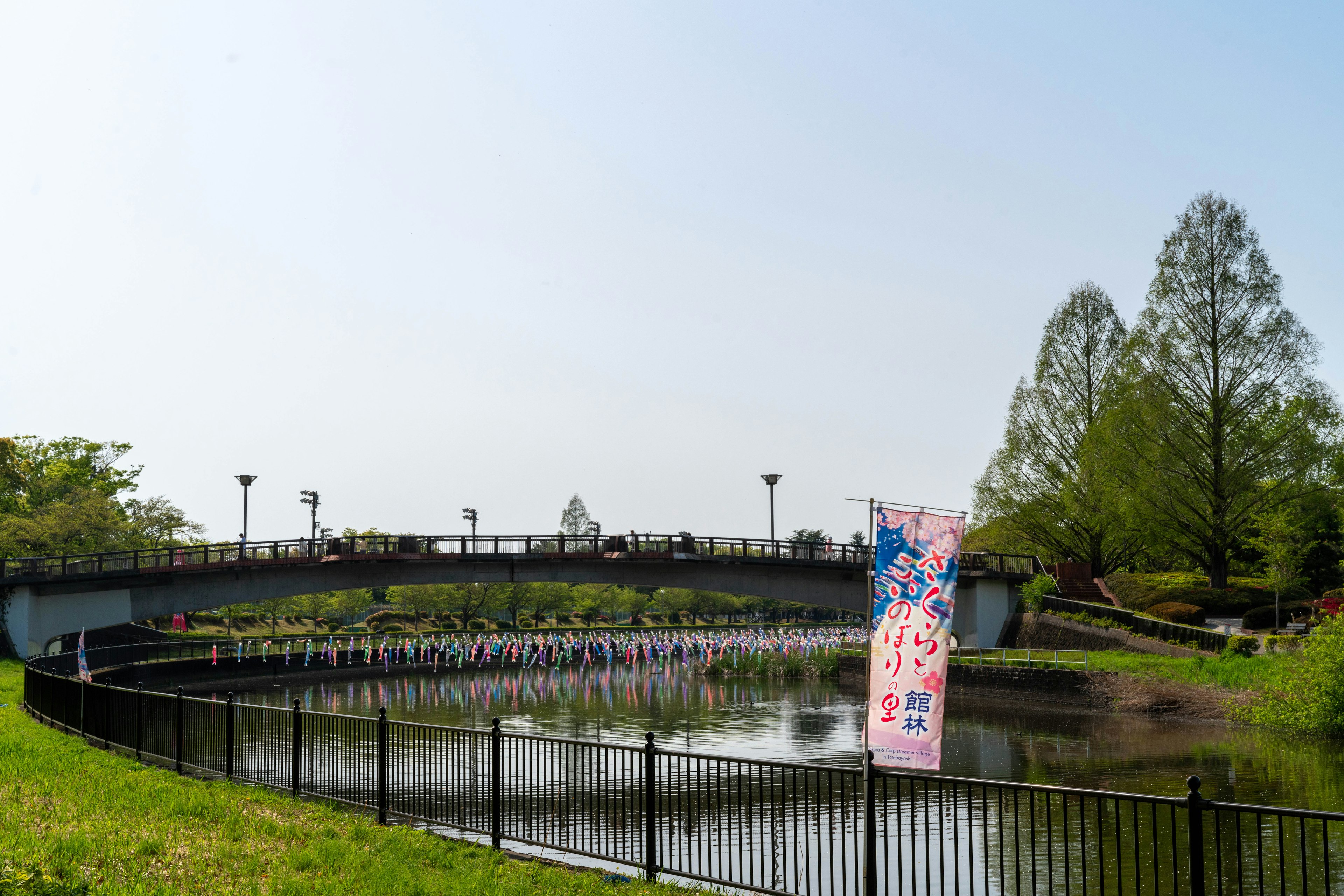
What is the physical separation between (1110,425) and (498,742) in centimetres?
4531

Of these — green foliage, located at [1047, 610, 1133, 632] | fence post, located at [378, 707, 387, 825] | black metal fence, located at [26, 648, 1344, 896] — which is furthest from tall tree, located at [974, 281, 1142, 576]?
fence post, located at [378, 707, 387, 825]

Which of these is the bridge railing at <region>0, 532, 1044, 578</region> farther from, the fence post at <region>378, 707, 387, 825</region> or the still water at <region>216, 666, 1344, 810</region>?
the fence post at <region>378, 707, 387, 825</region>

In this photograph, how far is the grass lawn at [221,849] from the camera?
30.1 feet

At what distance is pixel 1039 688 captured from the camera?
117 feet

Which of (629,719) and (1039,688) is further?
(1039,688)

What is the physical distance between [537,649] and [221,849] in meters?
54.6

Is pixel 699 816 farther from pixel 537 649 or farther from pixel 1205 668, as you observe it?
pixel 537 649

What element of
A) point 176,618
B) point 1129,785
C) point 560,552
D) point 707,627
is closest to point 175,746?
point 1129,785

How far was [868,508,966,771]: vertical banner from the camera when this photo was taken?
8219 millimetres

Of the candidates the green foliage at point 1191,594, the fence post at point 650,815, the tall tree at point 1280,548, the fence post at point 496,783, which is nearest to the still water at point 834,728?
the fence post at point 496,783

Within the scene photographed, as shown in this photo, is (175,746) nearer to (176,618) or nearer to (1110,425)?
(1110,425)

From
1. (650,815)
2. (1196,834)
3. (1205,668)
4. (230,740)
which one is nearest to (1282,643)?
(1205,668)

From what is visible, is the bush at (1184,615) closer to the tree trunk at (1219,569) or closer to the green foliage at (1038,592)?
the green foliage at (1038,592)

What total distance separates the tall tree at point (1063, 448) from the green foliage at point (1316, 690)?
28.6 meters
